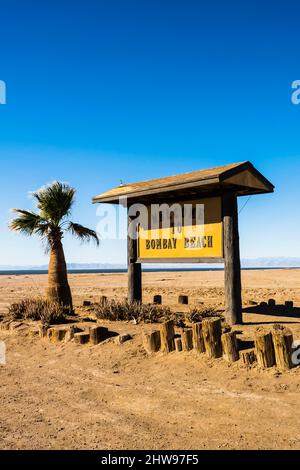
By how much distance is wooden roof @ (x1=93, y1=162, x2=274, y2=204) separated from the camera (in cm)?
1005

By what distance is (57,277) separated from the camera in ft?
43.2

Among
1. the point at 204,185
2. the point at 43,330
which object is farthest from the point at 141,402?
the point at 204,185

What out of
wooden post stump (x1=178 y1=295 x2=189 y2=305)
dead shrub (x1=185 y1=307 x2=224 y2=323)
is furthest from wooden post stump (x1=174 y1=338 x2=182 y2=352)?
wooden post stump (x1=178 y1=295 x2=189 y2=305)

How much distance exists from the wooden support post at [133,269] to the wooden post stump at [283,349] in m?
6.47

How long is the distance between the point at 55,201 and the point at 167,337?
665 centimetres

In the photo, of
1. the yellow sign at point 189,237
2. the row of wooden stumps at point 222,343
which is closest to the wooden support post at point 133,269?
the yellow sign at point 189,237

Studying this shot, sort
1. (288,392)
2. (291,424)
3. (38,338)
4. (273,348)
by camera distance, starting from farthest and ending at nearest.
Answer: (38,338), (273,348), (288,392), (291,424)

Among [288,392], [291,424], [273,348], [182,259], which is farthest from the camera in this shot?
[182,259]

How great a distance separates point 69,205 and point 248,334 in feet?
23.8

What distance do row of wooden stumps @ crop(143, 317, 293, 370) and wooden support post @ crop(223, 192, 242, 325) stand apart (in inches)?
76.8

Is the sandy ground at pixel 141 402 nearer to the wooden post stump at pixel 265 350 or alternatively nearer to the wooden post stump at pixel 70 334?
the wooden post stump at pixel 265 350

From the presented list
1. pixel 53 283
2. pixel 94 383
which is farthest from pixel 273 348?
pixel 53 283

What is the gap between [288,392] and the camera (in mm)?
5914

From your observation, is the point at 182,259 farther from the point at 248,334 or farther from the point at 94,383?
the point at 94,383
